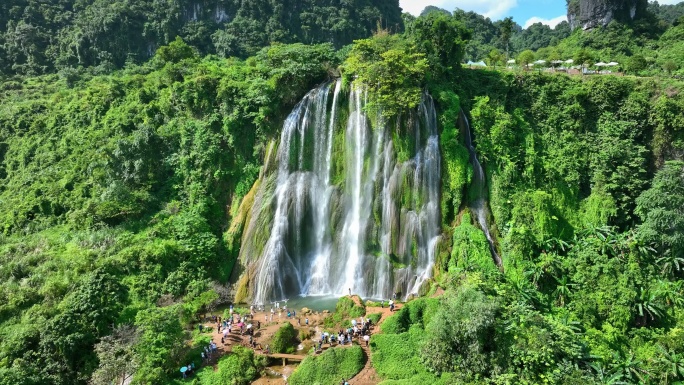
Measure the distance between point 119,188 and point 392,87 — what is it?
18566 millimetres

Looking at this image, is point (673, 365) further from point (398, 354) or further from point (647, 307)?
point (398, 354)

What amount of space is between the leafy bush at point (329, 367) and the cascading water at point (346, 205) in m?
6.60

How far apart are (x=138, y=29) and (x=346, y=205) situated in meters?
47.2

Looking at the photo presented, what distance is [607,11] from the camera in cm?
4888

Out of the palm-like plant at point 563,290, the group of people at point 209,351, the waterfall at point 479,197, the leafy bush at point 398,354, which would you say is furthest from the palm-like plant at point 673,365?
the group of people at point 209,351

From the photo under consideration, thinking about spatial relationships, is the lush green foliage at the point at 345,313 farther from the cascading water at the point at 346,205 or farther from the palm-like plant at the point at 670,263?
the palm-like plant at the point at 670,263

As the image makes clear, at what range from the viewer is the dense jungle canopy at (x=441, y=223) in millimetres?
15406

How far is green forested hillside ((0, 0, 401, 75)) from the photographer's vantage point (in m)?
52.3

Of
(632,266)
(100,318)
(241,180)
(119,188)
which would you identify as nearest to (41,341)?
(100,318)

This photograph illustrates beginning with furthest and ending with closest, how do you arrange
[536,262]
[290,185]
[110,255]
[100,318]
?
[290,185] → [110,255] → [536,262] → [100,318]

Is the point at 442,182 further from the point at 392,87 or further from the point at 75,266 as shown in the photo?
the point at 75,266

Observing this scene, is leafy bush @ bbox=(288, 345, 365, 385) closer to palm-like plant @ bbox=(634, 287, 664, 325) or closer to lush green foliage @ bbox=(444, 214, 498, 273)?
lush green foliage @ bbox=(444, 214, 498, 273)

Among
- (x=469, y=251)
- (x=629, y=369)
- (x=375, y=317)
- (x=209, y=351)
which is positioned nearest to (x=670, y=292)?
(x=629, y=369)

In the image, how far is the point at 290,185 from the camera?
25.3 metres
